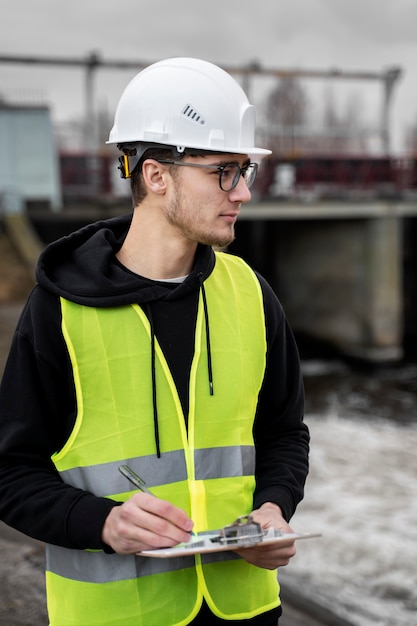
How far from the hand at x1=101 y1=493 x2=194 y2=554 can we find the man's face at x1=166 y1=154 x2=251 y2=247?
64cm

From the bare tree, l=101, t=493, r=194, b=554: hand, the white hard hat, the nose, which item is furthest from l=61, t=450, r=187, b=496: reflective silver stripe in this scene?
the bare tree

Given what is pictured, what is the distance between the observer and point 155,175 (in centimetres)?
172

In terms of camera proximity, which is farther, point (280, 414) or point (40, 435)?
point (280, 414)

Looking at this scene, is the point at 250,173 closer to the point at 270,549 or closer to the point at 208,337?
the point at 208,337

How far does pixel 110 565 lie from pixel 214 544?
0.29m

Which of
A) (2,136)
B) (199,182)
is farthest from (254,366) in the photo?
(2,136)

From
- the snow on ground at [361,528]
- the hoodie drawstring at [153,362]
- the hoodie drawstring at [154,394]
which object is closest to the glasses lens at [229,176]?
the hoodie drawstring at [153,362]

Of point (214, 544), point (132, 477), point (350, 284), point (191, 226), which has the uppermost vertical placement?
point (191, 226)

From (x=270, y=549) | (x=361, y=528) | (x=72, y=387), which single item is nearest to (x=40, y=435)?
(x=72, y=387)

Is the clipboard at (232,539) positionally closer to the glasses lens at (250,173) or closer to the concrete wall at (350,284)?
the glasses lens at (250,173)

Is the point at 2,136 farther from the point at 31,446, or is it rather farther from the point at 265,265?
the point at 31,446

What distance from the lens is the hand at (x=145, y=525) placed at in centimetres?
144

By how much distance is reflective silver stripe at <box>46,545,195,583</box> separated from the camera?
1.60 metres

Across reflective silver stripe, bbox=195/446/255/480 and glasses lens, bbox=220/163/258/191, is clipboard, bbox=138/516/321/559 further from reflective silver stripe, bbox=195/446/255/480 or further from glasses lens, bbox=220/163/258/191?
glasses lens, bbox=220/163/258/191
